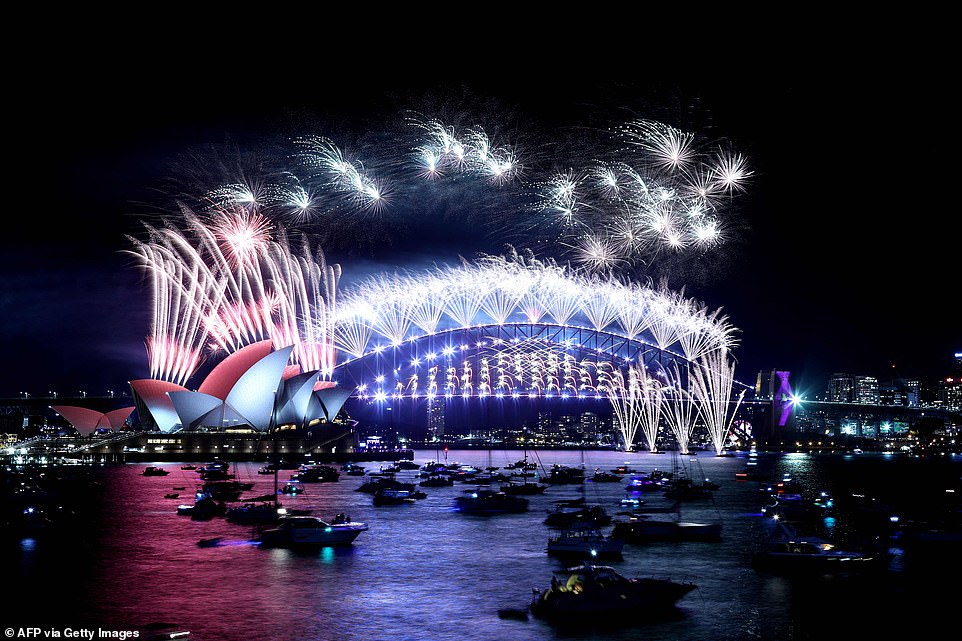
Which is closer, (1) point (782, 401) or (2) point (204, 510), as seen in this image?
(2) point (204, 510)

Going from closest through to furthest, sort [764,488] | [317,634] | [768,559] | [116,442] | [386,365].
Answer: [317,634]
[768,559]
[764,488]
[116,442]
[386,365]

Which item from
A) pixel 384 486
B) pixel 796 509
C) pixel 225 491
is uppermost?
pixel 225 491

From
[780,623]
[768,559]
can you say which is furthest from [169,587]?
[768,559]

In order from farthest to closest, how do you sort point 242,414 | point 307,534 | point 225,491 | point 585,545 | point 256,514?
point 242,414, point 225,491, point 256,514, point 307,534, point 585,545

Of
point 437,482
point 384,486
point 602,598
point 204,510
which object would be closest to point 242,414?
point 437,482

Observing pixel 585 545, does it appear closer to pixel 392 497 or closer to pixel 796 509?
pixel 796 509

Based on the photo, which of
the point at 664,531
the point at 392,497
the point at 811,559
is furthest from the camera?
the point at 392,497

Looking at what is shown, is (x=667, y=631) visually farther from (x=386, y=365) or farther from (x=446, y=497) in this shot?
(x=386, y=365)

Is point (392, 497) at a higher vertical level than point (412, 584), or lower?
higher
